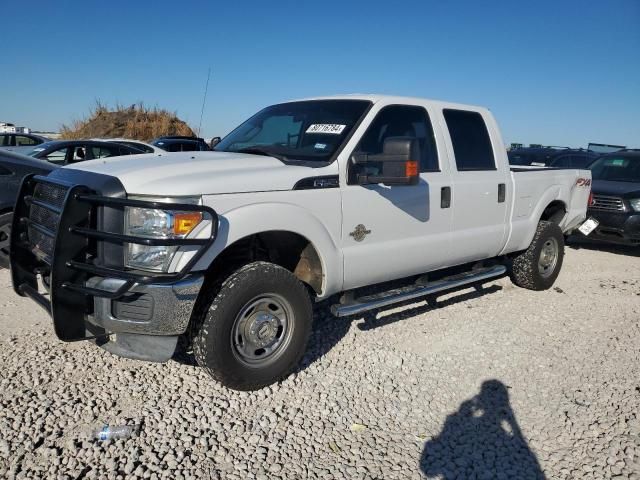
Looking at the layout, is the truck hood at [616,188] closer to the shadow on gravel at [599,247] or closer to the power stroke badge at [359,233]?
the shadow on gravel at [599,247]

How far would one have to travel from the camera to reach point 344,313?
3758mm

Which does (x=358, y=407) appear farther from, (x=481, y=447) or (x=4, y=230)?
(x=4, y=230)

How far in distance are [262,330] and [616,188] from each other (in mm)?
7327

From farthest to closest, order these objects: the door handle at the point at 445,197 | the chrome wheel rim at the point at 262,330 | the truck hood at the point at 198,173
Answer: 1. the door handle at the point at 445,197
2. the chrome wheel rim at the point at 262,330
3. the truck hood at the point at 198,173

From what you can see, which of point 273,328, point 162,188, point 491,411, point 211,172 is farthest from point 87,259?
point 491,411

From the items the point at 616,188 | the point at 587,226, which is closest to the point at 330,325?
the point at 587,226

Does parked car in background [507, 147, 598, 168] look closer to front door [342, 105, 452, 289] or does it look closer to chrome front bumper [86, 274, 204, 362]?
front door [342, 105, 452, 289]

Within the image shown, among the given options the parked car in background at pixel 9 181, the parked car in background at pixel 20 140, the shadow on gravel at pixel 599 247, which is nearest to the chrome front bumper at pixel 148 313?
the parked car in background at pixel 9 181

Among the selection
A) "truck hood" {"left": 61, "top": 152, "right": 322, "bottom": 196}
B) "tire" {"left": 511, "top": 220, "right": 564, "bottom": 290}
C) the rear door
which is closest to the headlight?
"truck hood" {"left": 61, "top": 152, "right": 322, "bottom": 196}

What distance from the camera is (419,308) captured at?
523 cm

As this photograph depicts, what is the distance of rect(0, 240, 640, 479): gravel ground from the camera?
2730 mm

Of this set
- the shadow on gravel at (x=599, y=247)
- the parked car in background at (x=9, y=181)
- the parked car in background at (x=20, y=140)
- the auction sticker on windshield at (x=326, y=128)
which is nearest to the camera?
the auction sticker on windshield at (x=326, y=128)

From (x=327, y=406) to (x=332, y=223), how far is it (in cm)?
125

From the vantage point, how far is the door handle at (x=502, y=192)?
16.7ft
